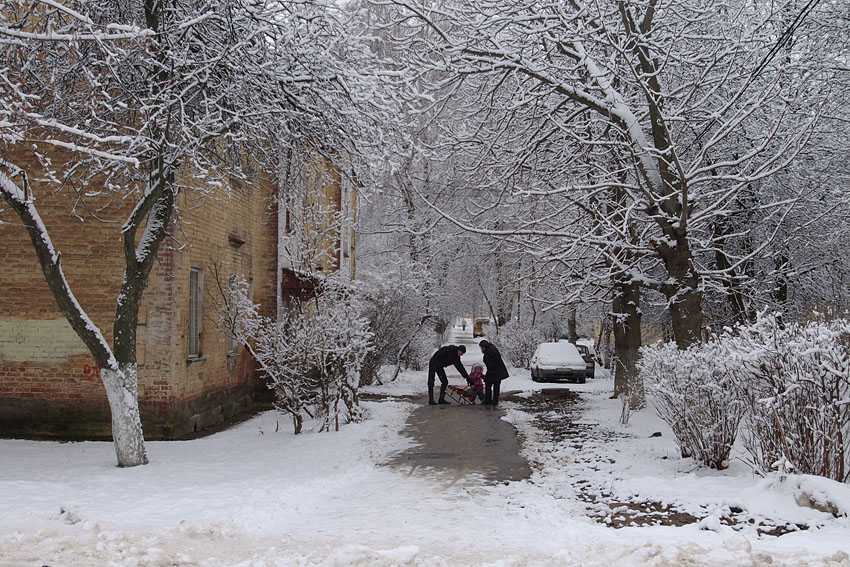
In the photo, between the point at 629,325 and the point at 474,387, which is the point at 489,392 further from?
the point at 629,325

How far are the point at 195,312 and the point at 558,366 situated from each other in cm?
1565

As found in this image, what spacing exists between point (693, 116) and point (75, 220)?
9.99 m

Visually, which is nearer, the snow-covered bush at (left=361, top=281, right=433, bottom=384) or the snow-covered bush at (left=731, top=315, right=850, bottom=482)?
the snow-covered bush at (left=731, top=315, right=850, bottom=482)

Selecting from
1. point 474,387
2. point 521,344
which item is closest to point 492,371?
point 474,387

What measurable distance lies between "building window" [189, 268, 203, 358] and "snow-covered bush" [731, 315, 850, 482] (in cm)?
911

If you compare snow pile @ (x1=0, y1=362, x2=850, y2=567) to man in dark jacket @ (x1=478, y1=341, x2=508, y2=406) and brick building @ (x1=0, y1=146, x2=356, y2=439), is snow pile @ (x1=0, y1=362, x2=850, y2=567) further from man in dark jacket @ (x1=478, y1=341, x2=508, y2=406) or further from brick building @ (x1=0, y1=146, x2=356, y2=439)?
man in dark jacket @ (x1=478, y1=341, x2=508, y2=406)

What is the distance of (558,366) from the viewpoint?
2517cm

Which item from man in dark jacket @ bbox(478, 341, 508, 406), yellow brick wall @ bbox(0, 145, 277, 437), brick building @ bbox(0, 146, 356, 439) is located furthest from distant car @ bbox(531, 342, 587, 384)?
yellow brick wall @ bbox(0, 145, 277, 437)

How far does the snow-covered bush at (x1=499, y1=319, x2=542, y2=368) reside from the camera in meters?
32.4

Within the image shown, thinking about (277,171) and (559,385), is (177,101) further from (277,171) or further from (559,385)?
(559,385)

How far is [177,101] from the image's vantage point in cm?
773

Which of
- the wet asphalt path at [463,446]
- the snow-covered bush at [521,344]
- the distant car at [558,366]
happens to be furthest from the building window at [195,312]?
the snow-covered bush at [521,344]

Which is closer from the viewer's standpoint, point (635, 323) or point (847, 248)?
point (847, 248)

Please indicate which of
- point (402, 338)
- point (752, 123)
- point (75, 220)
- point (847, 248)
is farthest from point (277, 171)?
point (402, 338)
